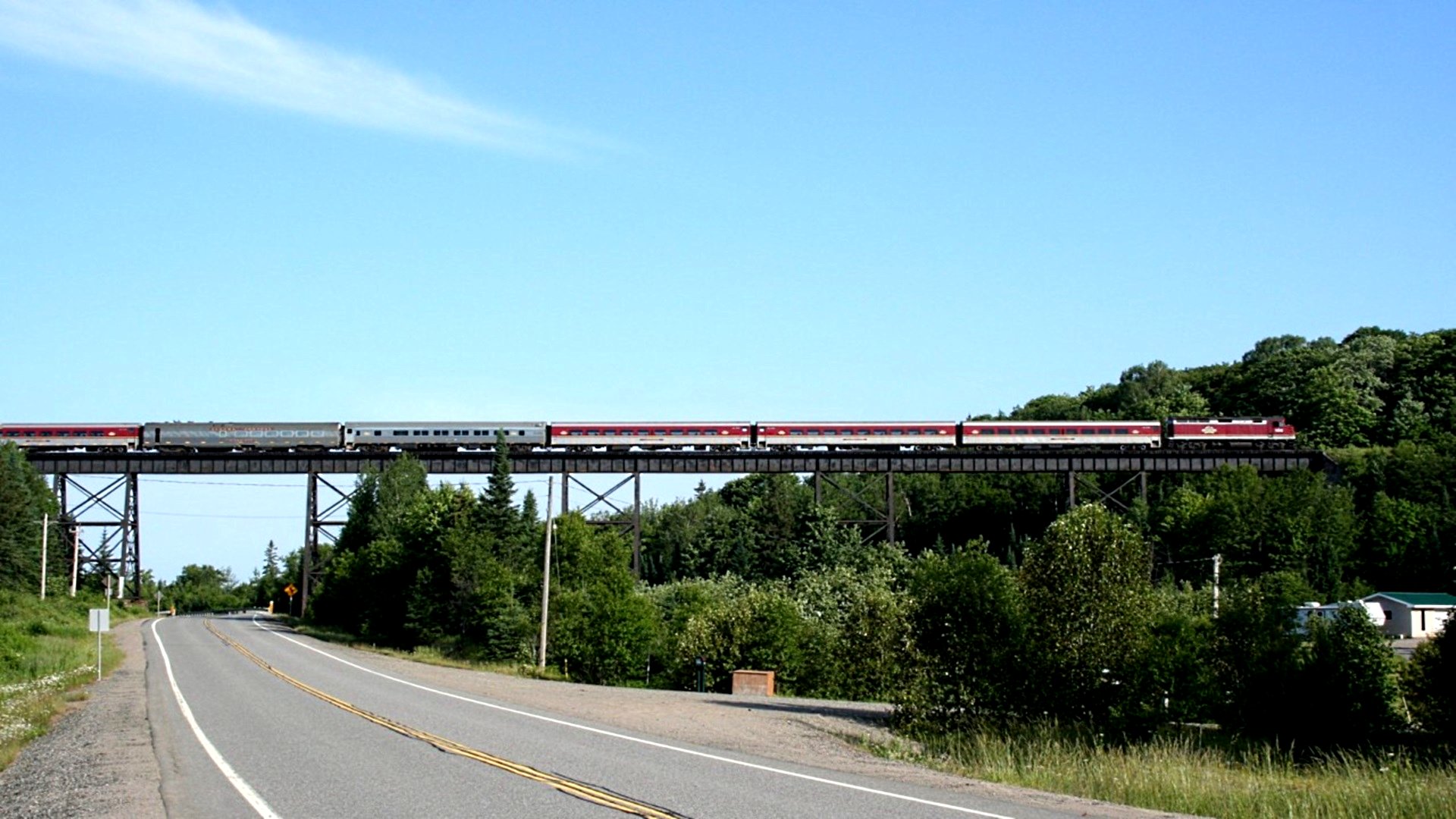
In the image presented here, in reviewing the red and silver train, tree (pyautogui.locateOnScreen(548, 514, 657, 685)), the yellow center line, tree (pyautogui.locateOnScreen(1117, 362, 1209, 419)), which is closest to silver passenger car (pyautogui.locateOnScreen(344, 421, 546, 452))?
the red and silver train

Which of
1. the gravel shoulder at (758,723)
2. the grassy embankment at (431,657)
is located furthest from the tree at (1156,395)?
the gravel shoulder at (758,723)

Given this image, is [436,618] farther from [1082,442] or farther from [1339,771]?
[1339,771]

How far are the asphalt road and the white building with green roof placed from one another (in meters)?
55.3

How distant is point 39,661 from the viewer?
4556 centimetres

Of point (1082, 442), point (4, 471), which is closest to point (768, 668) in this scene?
point (1082, 442)

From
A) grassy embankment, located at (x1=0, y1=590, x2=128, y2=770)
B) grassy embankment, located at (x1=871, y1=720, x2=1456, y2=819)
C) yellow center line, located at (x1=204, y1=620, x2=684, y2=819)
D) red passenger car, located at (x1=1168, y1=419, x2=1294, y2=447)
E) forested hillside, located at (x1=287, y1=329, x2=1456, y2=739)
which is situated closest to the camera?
yellow center line, located at (x1=204, y1=620, x2=684, y2=819)

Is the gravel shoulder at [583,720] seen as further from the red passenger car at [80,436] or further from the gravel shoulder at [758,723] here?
the red passenger car at [80,436]

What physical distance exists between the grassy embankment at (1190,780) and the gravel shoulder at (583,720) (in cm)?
110

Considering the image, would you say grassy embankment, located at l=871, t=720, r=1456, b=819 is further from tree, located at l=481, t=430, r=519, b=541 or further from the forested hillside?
tree, located at l=481, t=430, r=519, b=541

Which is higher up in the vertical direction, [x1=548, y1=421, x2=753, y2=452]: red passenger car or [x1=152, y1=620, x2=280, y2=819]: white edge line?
[x1=548, y1=421, x2=753, y2=452]: red passenger car

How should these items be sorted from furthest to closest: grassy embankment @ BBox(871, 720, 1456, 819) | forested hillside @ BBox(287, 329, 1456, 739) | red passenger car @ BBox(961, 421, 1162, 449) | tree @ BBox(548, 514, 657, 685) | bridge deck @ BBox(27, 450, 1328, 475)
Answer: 1. red passenger car @ BBox(961, 421, 1162, 449)
2. bridge deck @ BBox(27, 450, 1328, 475)
3. tree @ BBox(548, 514, 657, 685)
4. forested hillside @ BBox(287, 329, 1456, 739)
5. grassy embankment @ BBox(871, 720, 1456, 819)

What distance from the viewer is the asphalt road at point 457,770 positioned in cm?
1344

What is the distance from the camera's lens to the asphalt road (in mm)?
13438

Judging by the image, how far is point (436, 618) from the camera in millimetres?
68312
